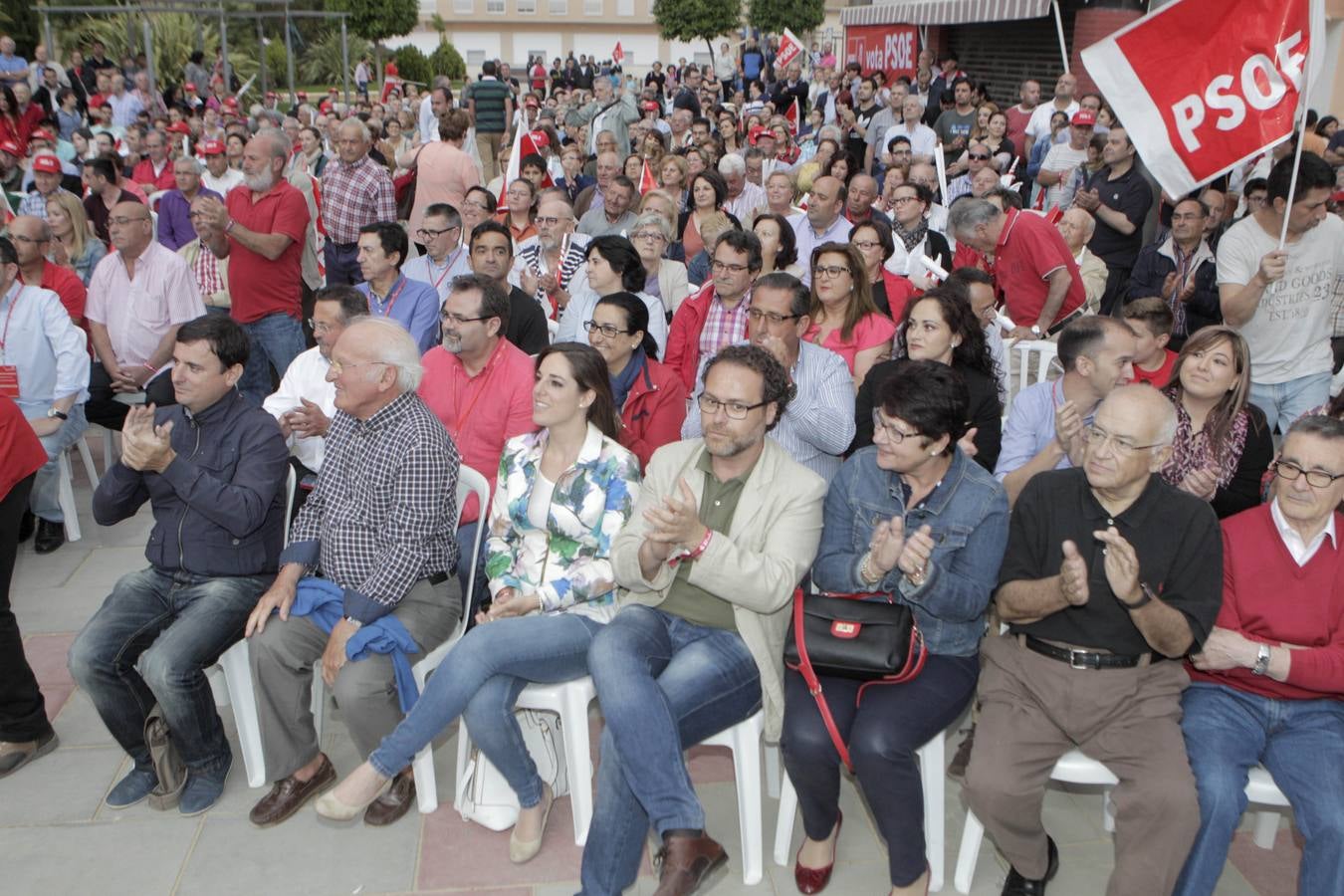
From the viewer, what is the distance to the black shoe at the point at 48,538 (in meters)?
5.43

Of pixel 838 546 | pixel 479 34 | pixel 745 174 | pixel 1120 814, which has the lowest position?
pixel 1120 814

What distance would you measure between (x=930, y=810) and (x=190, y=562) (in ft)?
7.82

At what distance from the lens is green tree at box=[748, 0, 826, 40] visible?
3525 cm

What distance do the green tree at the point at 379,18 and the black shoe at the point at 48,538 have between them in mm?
33483

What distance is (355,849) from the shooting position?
3373mm

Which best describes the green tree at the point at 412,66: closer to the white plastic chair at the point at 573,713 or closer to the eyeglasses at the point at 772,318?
the eyeglasses at the point at 772,318

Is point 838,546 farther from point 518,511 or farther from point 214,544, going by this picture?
point 214,544

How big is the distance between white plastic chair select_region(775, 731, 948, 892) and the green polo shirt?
514mm

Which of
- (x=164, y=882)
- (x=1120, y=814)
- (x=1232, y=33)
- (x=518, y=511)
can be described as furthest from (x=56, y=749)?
(x=1232, y=33)

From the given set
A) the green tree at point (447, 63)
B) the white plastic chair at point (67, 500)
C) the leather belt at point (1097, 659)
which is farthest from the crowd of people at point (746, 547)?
the green tree at point (447, 63)

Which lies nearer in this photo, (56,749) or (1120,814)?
(1120,814)

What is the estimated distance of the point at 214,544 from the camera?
359 centimetres

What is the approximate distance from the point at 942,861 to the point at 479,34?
62718 millimetres

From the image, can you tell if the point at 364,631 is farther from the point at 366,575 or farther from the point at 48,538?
the point at 48,538
